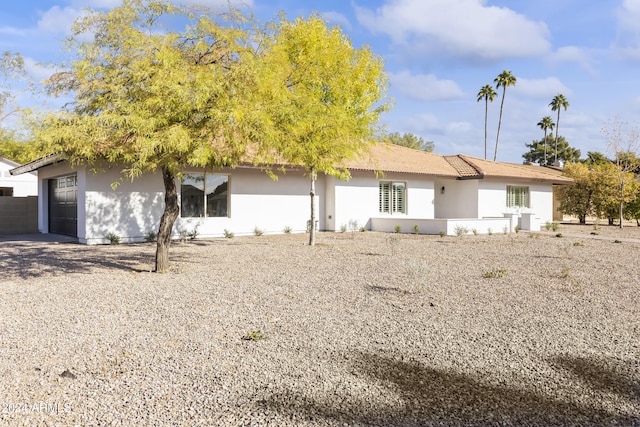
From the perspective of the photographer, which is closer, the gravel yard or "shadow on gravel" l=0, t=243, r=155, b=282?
the gravel yard

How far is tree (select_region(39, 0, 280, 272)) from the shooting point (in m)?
8.47

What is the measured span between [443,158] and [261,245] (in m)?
17.6

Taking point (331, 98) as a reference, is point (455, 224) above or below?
below

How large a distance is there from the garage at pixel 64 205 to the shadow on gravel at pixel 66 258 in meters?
2.70

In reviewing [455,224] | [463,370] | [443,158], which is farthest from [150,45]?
[443,158]

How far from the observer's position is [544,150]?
67.0m

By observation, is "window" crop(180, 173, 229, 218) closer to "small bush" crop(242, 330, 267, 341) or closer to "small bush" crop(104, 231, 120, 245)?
"small bush" crop(104, 231, 120, 245)

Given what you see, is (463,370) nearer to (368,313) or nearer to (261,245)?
(368,313)

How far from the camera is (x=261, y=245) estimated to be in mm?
16562

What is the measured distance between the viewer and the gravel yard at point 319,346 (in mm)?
3965

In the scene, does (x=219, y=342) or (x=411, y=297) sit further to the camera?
(x=411, y=297)

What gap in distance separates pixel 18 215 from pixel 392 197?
18.1 m

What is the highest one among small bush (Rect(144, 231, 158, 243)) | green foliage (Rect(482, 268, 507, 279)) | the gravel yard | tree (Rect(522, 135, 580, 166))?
tree (Rect(522, 135, 580, 166))

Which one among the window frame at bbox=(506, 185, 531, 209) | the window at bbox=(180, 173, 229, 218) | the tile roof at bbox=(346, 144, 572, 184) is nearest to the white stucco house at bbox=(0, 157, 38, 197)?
the window at bbox=(180, 173, 229, 218)
